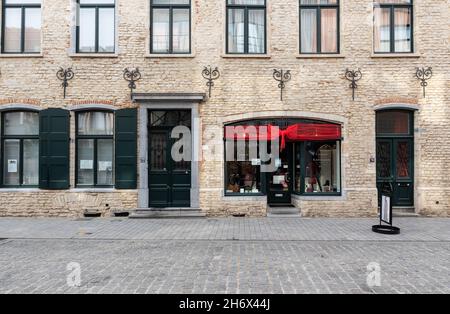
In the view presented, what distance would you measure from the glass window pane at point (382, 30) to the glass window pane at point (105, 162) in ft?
30.8

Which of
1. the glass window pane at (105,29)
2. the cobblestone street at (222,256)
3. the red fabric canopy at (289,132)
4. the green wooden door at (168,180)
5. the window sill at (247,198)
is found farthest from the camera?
the glass window pane at (105,29)

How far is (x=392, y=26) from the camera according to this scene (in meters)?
12.1

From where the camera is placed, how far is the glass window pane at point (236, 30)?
12039 millimetres

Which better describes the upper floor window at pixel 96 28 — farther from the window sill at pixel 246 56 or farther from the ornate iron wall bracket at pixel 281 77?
the ornate iron wall bracket at pixel 281 77

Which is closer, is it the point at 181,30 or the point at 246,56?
the point at 246,56

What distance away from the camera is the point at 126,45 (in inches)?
465

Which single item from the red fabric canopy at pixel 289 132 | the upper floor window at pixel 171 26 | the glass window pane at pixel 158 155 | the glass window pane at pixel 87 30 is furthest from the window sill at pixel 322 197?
the glass window pane at pixel 87 30

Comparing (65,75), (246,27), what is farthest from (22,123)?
(246,27)

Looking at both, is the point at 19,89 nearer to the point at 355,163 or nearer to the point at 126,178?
the point at 126,178

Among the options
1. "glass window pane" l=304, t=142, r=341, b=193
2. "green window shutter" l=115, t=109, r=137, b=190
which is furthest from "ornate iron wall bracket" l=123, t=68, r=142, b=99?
"glass window pane" l=304, t=142, r=341, b=193

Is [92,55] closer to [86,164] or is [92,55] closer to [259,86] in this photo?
[86,164]

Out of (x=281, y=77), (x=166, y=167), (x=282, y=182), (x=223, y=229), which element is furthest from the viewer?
(x=282, y=182)

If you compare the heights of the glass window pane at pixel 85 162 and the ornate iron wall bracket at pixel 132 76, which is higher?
the ornate iron wall bracket at pixel 132 76

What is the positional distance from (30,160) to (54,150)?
1036mm
